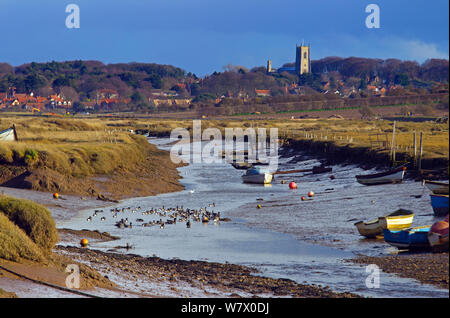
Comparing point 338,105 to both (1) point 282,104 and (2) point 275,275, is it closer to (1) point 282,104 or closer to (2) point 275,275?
(1) point 282,104

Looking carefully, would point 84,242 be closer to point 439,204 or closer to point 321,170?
point 439,204

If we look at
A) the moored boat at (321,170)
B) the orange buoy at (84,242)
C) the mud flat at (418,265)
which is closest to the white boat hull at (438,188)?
the mud flat at (418,265)

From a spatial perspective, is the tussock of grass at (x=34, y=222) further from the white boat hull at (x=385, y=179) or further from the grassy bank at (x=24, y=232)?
the white boat hull at (x=385, y=179)

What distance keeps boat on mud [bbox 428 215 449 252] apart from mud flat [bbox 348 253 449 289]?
0.26 meters

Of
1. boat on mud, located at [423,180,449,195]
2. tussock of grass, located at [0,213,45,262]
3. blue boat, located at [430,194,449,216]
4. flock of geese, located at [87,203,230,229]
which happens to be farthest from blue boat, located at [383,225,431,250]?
tussock of grass, located at [0,213,45,262]

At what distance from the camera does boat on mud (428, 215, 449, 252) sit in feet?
78.9

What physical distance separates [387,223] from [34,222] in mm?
14495

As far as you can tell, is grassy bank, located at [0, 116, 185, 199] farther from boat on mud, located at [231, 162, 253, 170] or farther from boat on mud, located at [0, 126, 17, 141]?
boat on mud, located at [231, 162, 253, 170]

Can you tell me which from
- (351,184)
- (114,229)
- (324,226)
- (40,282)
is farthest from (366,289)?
(351,184)

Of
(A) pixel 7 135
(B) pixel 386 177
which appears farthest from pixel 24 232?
(A) pixel 7 135

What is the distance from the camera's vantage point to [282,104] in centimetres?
18988

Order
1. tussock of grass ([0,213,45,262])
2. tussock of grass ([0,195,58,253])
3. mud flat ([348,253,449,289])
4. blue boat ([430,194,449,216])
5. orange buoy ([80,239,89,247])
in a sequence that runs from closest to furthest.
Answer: mud flat ([348,253,449,289]) < tussock of grass ([0,213,45,262]) < tussock of grass ([0,195,58,253]) < orange buoy ([80,239,89,247]) < blue boat ([430,194,449,216])

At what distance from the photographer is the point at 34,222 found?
78.9 ft

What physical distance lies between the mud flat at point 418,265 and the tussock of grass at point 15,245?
11.7m
